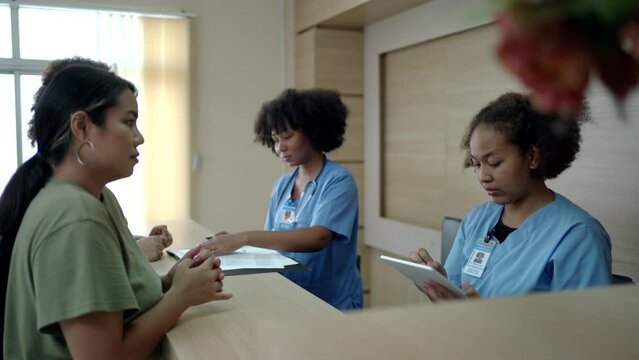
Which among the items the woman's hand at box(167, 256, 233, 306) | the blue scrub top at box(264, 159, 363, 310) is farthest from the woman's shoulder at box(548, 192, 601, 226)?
the woman's hand at box(167, 256, 233, 306)

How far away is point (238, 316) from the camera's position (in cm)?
143

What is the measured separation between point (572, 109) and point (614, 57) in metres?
0.04

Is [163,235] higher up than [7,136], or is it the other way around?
[7,136]

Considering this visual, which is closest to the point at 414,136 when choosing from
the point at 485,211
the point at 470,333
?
the point at 485,211

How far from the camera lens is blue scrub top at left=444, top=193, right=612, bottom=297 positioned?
58.5 inches

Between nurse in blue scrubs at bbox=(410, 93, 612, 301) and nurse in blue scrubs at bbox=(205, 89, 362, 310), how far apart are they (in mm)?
426

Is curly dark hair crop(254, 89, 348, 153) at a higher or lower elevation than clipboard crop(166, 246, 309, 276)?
higher

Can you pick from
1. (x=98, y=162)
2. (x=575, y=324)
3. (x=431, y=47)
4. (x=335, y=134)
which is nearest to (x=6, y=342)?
(x=98, y=162)

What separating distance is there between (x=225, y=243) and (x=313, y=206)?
43 cm

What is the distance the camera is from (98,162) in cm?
128

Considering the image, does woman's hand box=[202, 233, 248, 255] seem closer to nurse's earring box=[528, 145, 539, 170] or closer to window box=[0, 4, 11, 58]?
nurse's earring box=[528, 145, 539, 170]

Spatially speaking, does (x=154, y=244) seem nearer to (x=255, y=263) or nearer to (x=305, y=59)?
(x=255, y=263)

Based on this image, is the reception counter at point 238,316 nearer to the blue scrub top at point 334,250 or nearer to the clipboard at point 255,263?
the clipboard at point 255,263

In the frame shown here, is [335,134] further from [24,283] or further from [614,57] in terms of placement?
[614,57]
